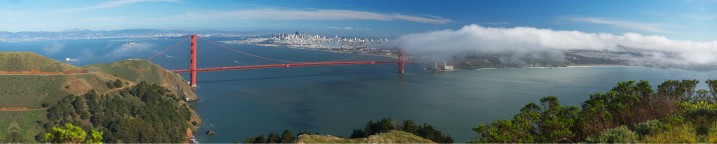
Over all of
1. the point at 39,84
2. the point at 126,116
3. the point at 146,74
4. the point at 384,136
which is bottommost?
the point at 126,116

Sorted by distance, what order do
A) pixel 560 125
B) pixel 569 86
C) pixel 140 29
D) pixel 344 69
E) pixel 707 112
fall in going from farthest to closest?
pixel 140 29, pixel 344 69, pixel 569 86, pixel 560 125, pixel 707 112

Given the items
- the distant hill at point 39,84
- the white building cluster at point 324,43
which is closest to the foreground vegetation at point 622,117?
the distant hill at point 39,84

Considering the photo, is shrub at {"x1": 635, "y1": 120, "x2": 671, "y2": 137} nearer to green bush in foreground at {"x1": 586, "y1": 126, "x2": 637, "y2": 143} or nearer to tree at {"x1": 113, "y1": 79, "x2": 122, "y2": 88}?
green bush in foreground at {"x1": 586, "y1": 126, "x2": 637, "y2": 143}

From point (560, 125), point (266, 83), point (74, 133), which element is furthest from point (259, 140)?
point (266, 83)

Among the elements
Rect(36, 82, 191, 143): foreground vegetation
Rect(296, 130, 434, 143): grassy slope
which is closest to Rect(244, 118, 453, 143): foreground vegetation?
Rect(296, 130, 434, 143): grassy slope

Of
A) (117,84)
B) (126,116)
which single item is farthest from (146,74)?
(126,116)

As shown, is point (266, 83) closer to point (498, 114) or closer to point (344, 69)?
point (344, 69)

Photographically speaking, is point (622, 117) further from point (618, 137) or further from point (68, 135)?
point (68, 135)
